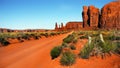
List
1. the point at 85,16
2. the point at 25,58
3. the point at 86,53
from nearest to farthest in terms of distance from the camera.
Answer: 1. the point at 86,53
2. the point at 25,58
3. the point at 85,16

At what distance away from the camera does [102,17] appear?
12625 cm

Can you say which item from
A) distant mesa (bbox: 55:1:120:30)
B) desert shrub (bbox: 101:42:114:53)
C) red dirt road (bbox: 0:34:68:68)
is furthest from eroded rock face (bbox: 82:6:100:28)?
desert shrub (bbox: 101:42:114:53)

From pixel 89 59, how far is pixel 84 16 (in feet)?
425

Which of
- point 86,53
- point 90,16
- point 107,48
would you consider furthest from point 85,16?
point 86,53

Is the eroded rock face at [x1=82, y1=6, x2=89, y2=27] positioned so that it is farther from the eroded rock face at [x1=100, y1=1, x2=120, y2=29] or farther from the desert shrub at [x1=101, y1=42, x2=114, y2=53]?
the desert shrub at [x1=101, y1=42, x2=114, y2=53]

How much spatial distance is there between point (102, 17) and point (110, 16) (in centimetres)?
569

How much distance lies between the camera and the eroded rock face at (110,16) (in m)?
117

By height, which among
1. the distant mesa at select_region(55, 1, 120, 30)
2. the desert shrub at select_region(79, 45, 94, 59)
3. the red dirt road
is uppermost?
the distant mesa at select_region(55, 1, 120, 30)

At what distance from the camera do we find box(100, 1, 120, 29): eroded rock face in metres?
117

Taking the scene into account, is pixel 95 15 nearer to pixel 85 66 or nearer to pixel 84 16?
pixel 84 16

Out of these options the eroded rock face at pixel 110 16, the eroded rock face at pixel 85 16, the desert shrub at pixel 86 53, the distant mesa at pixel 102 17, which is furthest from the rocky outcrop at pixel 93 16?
the desert shrub at pixel 86 53

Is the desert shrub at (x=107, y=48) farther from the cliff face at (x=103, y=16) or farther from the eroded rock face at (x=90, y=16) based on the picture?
the eroded rock face at (x=90, y=16)

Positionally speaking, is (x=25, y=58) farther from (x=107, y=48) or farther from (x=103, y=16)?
(x=103, y=16)

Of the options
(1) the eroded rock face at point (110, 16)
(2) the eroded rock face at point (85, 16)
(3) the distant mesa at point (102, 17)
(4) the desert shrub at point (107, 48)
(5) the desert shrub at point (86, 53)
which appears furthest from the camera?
(2) the eroded rock face at point (85, 16)
